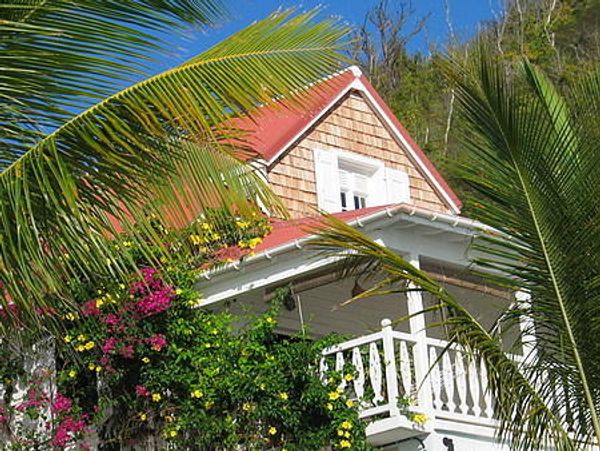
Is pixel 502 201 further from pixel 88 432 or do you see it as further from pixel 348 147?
pixel 348 147

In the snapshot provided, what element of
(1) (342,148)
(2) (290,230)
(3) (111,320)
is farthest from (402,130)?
(3) (111,320)

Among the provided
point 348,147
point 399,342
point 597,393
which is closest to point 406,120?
point 348,147

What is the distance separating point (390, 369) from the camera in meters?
13.6

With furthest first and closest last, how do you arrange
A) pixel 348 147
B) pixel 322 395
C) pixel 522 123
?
pixel 348 147 → pixel 322 395 → pixel 522 123

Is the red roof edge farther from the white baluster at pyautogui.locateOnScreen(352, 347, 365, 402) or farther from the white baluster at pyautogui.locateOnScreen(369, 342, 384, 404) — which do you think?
the white baluster at pyautogui.locateOnScreen(369, 342, 384, 404)

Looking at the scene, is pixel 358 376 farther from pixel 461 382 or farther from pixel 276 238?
pixel 276 238

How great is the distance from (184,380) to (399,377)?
2308mm

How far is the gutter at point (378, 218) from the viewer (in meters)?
13.7

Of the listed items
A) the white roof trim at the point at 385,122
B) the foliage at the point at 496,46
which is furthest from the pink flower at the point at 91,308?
the foliage at the point at 496,46

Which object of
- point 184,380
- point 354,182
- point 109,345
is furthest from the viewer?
point 354,182

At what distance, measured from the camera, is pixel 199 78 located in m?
6.40

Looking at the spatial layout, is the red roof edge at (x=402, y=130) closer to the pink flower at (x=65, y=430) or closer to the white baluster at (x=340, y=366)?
the white baluster at (x=340, y=366)

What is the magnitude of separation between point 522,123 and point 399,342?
6.20 m

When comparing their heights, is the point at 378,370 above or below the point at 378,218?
below
